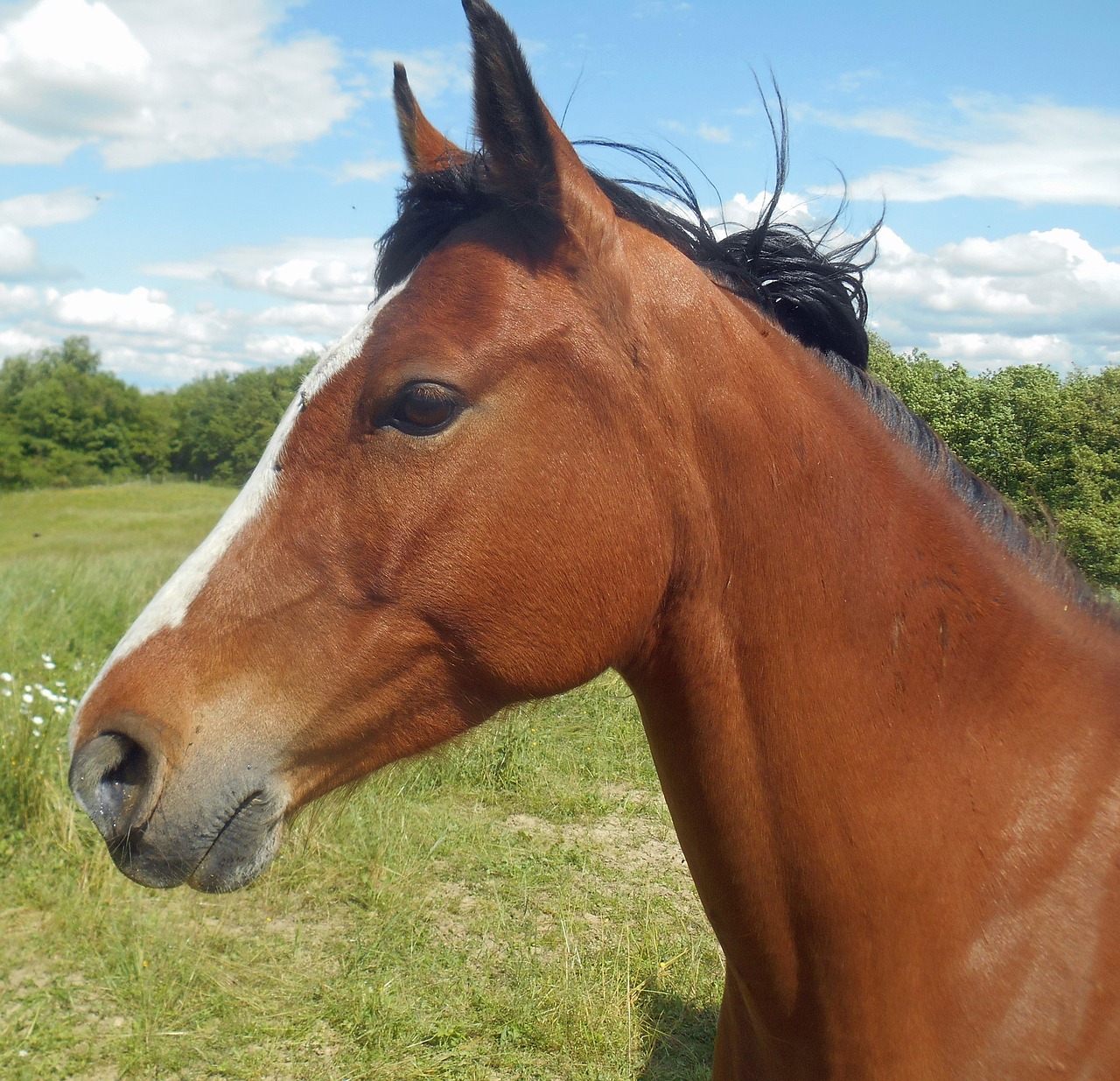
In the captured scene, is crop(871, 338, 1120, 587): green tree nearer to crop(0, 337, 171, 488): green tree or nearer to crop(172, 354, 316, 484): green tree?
crop(172, 354, 316, 484): green tree

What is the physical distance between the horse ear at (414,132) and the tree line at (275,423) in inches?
69.3

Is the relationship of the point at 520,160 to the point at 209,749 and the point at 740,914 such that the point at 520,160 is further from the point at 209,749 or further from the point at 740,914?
the point at 740,914

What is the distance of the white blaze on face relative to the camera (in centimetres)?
159

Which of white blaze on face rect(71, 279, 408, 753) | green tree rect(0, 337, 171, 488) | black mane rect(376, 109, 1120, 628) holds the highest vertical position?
green tree rect(0, 337, 171, 488)

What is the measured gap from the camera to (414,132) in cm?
216

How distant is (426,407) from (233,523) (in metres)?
0.45

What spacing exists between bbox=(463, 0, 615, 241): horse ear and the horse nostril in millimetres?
1296

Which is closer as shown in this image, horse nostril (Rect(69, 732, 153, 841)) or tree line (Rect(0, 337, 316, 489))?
horse nostril (Rect(69, 732, 153, 841))

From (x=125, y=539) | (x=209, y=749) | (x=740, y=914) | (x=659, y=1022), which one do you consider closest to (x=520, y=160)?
(x=209, y=749)

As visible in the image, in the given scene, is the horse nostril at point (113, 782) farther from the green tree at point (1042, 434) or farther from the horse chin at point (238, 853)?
the green tree at point (1042, 434)

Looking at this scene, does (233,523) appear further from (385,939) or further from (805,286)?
(385,939)

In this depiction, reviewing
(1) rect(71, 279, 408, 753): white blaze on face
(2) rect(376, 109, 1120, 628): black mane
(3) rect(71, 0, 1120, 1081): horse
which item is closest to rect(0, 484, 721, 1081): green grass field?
(3) rect(71, 0, 1120, 1081): horse

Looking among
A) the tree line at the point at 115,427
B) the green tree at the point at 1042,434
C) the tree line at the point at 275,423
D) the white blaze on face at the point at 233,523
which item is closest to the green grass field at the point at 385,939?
the white blaze on face at the point at 233,523

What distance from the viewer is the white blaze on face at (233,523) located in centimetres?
159
